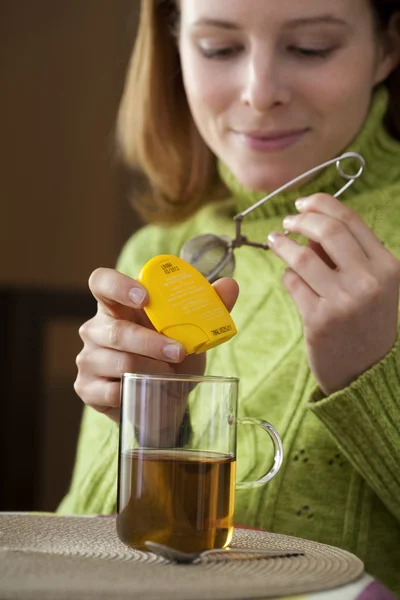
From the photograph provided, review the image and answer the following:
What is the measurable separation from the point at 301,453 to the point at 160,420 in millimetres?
495

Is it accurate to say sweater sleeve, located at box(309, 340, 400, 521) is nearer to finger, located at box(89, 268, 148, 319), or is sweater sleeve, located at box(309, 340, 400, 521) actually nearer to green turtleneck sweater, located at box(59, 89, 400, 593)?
green turtleneck sweater, located at box(59, 89, 400, 593)

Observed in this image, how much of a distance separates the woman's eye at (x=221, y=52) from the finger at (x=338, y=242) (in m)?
0.33

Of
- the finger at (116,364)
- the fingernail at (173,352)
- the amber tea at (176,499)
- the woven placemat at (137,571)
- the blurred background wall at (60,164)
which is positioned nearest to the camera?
the woven placemat at (137,571)

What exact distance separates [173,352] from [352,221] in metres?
0.27

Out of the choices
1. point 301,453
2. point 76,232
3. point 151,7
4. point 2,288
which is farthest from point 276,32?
point 76,232

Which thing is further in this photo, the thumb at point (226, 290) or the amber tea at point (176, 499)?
the thumb at point (226, 290)

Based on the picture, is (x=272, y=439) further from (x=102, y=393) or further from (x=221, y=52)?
(x=221, y=52)

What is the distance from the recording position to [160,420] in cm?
64

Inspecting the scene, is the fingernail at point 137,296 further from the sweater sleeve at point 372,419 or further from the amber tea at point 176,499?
the sweater sleeve at point 372,419

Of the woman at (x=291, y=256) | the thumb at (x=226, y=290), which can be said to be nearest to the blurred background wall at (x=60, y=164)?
the woman at (x=291, y=256)

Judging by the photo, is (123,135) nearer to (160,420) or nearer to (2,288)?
(2,288)

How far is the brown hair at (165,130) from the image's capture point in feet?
4.58

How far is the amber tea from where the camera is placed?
24.8 inches

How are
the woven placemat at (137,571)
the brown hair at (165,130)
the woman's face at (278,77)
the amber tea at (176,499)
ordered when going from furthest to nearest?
1. the brown hair at (165,130)
2. the woman's face at (278,77)
3. the amber tea at (176,499)
4. the woven placemat at (137,571)
